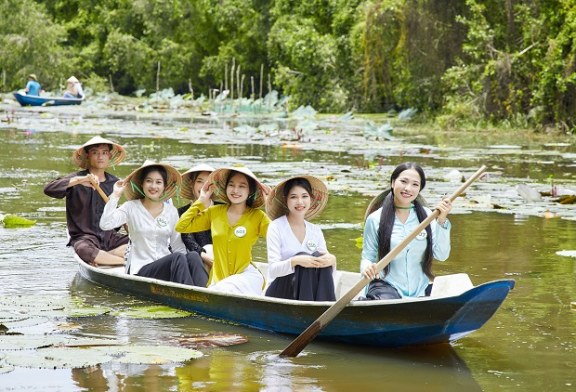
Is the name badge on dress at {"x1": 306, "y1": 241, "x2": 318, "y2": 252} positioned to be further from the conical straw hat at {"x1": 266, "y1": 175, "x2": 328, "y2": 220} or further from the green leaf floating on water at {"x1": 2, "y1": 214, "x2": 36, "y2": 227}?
the green leaf floating on water at {"x1": 2, "y1": 214, "x2": 36, "y2": 227}

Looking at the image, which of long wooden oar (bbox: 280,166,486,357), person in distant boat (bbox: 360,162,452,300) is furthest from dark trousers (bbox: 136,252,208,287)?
long wooden oar (bbox: 280,166,486,357)

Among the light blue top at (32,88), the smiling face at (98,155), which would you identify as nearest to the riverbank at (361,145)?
the light blue top at (32,88)

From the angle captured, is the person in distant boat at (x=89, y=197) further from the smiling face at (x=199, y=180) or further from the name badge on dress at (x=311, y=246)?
the name badge on dress at (x=311, y=246)

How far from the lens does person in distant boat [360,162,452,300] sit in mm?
5477

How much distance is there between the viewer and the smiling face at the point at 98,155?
23.3 ft

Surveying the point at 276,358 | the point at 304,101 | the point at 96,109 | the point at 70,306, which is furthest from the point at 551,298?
the point at 96,109

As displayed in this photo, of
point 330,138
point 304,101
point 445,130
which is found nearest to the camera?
point 330,138

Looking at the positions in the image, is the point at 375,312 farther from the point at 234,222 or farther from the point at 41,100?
the point at 41,100

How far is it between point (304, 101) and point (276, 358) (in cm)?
2579

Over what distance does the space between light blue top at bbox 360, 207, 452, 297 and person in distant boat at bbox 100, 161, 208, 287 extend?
1325 mm

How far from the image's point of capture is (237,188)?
6.05 metres

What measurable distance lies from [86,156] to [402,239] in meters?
2.51

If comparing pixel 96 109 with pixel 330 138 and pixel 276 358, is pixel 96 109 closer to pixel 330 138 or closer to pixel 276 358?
pixel 330 138

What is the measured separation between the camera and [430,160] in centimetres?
1541
